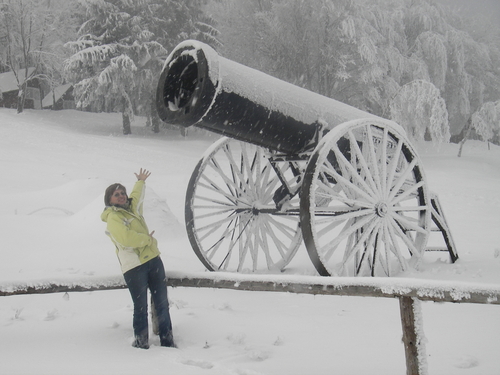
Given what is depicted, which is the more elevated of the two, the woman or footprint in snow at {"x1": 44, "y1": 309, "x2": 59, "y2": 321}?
the woman

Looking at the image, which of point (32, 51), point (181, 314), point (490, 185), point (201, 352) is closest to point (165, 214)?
point (181, 314)

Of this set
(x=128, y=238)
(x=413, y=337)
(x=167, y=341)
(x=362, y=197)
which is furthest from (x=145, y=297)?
(x=362, y=197)

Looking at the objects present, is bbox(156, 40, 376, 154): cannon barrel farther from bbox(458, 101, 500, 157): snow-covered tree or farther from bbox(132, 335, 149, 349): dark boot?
bbox(458, 101, 500, 157): snow-covered tree

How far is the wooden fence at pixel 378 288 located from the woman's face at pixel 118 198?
61cm

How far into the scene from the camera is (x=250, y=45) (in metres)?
25.3

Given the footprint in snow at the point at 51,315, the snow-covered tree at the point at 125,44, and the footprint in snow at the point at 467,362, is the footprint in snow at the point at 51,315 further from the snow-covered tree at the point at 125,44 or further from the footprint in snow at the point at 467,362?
the snow-covered tree at the point at 125,44

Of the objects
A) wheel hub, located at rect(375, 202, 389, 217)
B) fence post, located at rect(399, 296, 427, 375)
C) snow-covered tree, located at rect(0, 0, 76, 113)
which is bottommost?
fence post, located at rect(399, 296, 427, 375)

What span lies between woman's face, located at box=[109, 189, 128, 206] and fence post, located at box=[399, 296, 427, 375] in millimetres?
2215

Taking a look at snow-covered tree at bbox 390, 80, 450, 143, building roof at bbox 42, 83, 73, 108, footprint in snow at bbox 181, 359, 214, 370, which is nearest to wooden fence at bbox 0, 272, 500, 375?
footprint in snow at bbox 181, 359, 214, 370

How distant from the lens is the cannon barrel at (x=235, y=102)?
13.7ft

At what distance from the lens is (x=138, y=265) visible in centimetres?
369

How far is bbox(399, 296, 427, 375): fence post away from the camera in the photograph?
2.63 m

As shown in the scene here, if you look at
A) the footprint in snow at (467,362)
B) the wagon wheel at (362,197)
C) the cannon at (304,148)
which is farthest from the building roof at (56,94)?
the footprint in snow at (467,362)

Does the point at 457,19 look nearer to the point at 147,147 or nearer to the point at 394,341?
the point at 147,147
